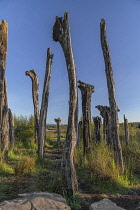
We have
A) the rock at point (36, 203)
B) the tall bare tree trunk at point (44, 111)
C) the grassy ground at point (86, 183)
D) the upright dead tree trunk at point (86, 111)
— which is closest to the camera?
the rock at point (36, 203)

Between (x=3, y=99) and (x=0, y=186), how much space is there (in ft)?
16.8

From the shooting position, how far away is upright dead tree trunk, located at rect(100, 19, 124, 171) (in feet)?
23.7

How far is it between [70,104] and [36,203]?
2.62 metres

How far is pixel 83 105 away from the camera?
32.5ft

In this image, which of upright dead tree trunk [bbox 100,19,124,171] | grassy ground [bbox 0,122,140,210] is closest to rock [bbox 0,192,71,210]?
grassy ground [bbox 0,122,140,210]

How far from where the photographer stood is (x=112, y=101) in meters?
7.42

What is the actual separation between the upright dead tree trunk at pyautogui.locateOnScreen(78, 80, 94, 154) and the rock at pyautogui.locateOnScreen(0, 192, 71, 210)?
523cm

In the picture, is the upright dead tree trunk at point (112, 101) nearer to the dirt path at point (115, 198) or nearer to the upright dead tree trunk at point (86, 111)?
the dirt path at point (115, 198)

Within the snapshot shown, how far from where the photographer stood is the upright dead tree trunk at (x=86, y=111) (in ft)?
30.8

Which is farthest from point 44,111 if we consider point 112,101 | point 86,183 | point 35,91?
point 86,183

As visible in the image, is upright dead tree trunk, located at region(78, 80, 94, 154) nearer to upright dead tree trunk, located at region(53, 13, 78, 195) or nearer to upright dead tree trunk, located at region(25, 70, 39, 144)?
upright dead tree trunk, located at region(53, 13, 78, 195)

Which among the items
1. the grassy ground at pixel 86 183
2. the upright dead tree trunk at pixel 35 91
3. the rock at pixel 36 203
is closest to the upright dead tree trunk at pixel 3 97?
the grassy ground at pixel 86 183

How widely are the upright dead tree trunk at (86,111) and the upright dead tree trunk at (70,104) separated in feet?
13.5

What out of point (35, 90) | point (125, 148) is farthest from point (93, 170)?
point (35, 90)
